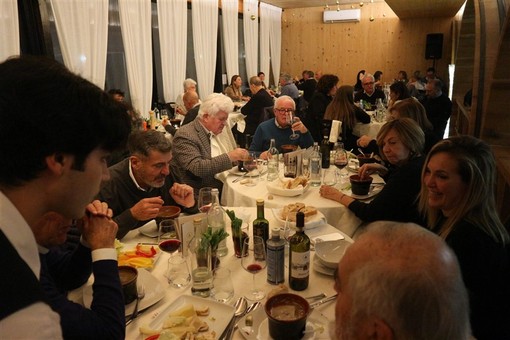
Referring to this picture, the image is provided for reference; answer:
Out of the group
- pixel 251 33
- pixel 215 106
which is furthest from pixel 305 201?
pixel 251 33

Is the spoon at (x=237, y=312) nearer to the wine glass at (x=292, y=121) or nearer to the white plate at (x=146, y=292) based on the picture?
the white plate at (x=146, y=292)

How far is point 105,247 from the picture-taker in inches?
53.1

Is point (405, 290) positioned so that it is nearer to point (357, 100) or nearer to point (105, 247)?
point (105, 247)

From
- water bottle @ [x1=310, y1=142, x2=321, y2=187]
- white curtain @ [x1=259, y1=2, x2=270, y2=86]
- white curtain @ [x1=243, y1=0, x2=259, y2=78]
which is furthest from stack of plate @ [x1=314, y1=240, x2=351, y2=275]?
white curtain @ [x1=259, y1=2, x2=270, y2=86]

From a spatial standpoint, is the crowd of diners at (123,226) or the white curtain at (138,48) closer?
the crowd of diners at (123,226)

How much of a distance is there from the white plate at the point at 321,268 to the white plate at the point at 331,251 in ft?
0.05

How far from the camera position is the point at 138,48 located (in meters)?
6.47

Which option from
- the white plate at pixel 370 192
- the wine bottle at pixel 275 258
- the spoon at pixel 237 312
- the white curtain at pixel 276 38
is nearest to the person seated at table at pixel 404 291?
the spoon at pixel 237 312

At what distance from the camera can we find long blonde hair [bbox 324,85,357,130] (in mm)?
5070

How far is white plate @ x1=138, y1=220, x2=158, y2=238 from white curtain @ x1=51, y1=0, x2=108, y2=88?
339 centimetres

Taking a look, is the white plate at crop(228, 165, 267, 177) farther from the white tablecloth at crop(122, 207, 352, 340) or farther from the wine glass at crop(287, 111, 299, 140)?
the white tablecloth at crop(122, 207, 352, 340)

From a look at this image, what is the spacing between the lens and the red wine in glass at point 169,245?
70.8 inches

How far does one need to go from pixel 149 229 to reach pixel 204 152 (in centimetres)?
139

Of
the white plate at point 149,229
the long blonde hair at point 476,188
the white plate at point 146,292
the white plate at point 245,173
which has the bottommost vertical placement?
the white plate at point 146,292
